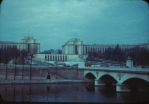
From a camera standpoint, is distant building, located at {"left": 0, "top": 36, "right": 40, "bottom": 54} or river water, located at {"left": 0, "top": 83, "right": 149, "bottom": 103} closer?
river water, located at {"left": 0, "top": 83, "right": 149, "bottom": 103}

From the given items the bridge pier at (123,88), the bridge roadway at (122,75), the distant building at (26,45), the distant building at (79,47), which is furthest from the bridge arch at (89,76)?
the bridge pier at (123,88)

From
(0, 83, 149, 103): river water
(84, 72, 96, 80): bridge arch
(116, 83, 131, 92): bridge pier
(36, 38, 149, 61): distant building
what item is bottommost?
(0, 83, 149, 103): river water

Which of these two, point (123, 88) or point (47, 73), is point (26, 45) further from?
point (123, 88)

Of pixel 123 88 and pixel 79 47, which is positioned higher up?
pixel 79 47

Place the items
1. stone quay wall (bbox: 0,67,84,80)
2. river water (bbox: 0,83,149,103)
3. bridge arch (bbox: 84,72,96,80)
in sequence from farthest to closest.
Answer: bridge arch (bbox: 84,72,96,80) < stone quay wall (bbox: 0,67,84,80) < river water (bbox: 0,83,149,103)

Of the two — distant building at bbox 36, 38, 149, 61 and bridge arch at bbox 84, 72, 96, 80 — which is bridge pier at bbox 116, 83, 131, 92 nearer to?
distant building at bbox 36, 38, 149, 61

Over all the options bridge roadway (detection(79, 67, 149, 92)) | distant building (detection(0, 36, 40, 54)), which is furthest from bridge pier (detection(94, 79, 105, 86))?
distant building (detection(0, 36, 40, 54))

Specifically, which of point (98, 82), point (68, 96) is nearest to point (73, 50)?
point (98, 82)

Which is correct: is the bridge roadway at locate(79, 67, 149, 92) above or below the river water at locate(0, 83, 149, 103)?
above

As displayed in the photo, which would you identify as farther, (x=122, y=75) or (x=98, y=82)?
(x=98, y=82)

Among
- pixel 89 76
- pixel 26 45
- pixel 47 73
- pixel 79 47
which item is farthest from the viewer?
pixel 89 76
